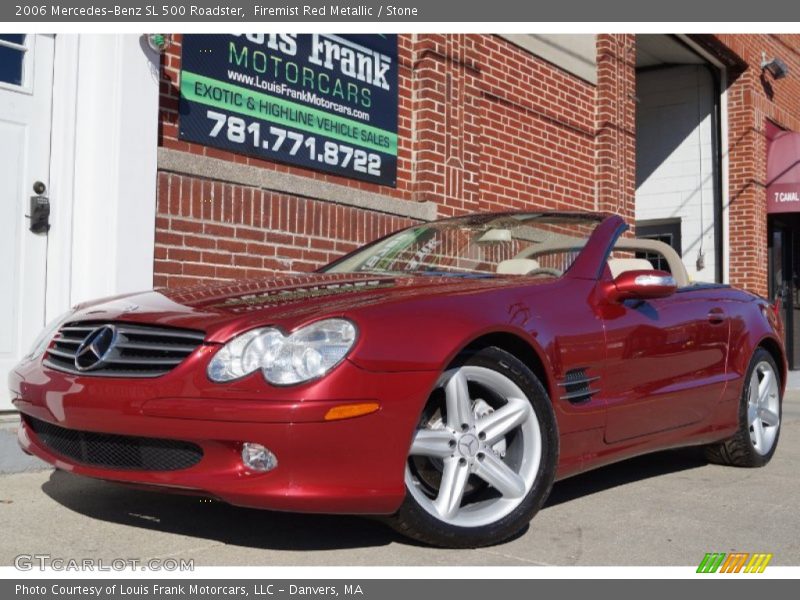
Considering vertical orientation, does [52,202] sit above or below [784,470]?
above

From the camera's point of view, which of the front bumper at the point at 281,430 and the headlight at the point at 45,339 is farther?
the headlight at the point at 45,339

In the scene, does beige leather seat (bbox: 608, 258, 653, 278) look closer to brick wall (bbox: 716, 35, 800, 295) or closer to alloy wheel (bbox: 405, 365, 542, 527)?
alloy wheel (bbox: 405, 365, 542, 527)

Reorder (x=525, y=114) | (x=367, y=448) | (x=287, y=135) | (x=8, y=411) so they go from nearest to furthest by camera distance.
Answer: (x=367, y=448), (x=8, y=411), (x=287, y=135), (x=525, y=114)

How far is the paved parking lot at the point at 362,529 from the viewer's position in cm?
305

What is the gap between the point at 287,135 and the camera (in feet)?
21.3

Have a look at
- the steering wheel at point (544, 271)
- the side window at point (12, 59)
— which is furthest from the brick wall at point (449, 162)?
the steering wheel at point (544, 271)

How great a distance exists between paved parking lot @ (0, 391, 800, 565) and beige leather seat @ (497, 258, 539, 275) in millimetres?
1023

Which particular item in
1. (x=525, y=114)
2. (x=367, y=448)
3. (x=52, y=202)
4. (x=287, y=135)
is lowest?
(x=367, y=448)

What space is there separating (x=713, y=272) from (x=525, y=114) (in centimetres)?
582

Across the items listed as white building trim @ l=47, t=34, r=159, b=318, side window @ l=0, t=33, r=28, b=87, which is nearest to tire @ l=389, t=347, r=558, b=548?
white building trim @ l=47, t=34, r=159, b=318

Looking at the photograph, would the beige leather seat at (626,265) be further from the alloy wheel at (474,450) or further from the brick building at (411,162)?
the brick building at (411,162)

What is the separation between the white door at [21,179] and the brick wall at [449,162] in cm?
68

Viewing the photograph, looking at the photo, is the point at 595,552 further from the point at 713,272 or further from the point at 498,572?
the point at 713,272
